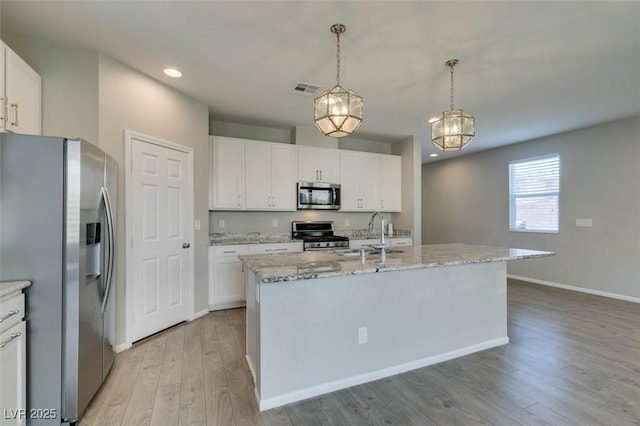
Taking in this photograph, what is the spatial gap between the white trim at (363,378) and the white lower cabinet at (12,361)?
4.27 ft

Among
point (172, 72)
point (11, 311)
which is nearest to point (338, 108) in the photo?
point (172, 72)

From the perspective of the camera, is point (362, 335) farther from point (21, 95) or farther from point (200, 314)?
point (21, 95)

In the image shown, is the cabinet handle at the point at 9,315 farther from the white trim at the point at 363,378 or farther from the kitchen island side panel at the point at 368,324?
the white trim at the point at 363,378

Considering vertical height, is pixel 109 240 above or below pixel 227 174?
below

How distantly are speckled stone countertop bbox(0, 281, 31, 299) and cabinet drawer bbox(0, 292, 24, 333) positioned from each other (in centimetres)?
3

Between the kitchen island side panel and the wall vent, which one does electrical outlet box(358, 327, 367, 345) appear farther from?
the wall vent

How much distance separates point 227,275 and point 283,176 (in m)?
1.73

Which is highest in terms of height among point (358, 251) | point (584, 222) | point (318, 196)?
point (318, 196)

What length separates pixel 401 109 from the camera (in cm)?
406

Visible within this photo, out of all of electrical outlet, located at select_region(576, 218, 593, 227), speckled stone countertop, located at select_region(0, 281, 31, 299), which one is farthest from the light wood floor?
electrical outlet, located at select_region(576, 218, 593, 227)

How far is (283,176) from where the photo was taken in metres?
4.64

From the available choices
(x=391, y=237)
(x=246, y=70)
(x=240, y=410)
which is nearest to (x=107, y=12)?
(x=246, y=70)

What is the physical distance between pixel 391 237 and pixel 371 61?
128 inches

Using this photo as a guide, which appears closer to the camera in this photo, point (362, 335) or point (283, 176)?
point (362, 335)
